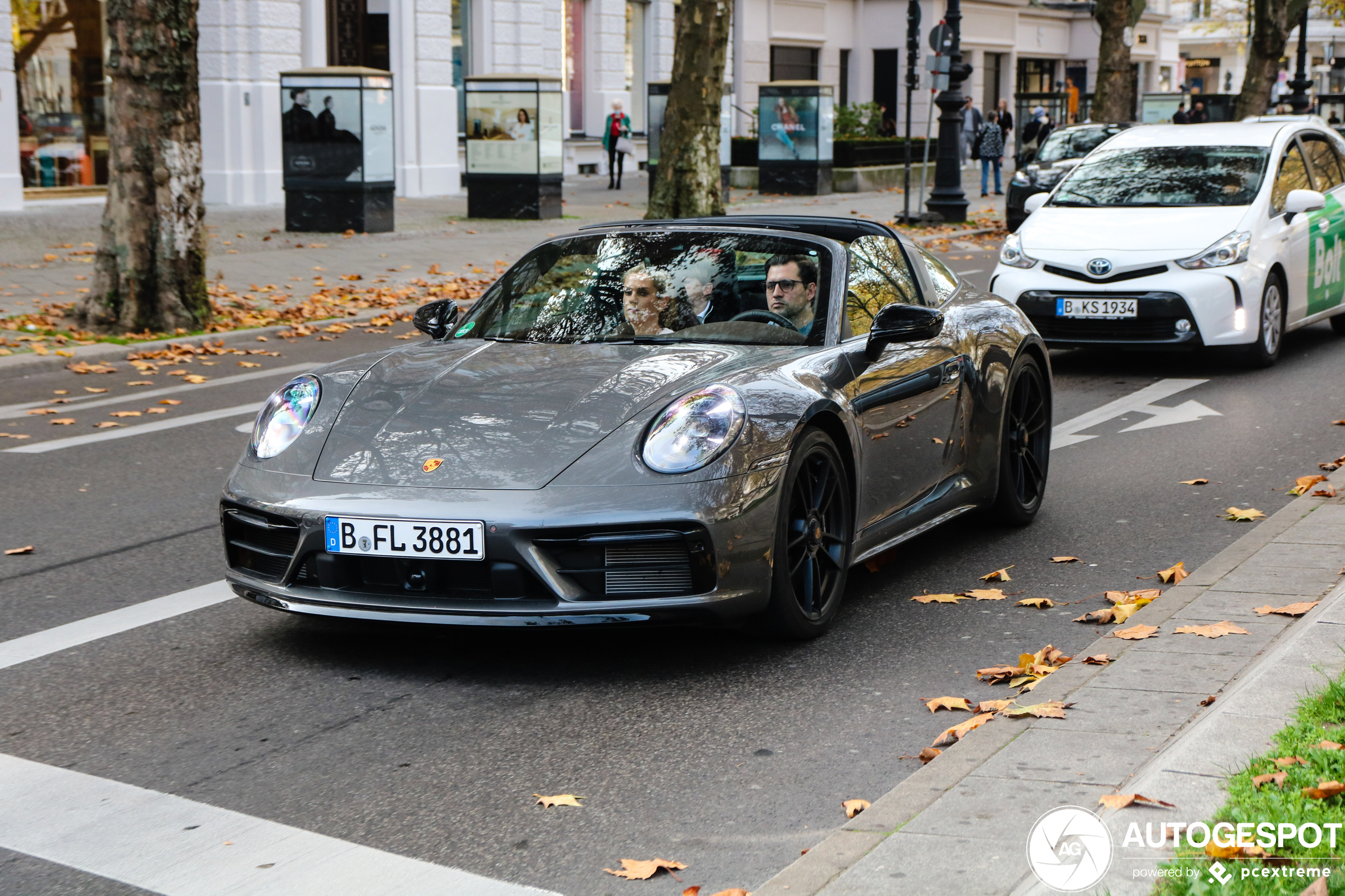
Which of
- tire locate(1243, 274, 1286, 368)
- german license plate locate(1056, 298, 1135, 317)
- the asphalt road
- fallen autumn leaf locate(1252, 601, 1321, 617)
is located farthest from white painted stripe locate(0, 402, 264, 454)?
tire locate(1243, 274, 1286, 368)

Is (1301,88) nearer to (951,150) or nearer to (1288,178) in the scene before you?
(951,150)

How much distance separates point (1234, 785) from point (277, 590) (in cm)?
266

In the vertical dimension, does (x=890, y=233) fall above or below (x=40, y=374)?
above

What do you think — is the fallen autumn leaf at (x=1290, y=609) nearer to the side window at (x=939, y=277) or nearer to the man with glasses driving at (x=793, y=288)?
the man with glasses driving at (x=793, y=288)

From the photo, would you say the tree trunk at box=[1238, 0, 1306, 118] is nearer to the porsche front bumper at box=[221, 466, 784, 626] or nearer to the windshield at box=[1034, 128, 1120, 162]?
the windshield at box=[1034, 128, 1120, 162]

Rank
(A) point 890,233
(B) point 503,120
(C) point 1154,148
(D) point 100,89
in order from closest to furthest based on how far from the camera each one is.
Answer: (A) point 890,233, (C) point 1154,148, (B) point 503,120, (D) point 100,89

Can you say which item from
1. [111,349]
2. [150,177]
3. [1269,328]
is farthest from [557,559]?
[150,177]

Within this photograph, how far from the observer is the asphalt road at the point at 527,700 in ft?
12.2

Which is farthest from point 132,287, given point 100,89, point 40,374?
point 100,89

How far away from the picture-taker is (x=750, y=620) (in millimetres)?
4973

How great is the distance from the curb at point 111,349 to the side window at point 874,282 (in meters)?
7.28

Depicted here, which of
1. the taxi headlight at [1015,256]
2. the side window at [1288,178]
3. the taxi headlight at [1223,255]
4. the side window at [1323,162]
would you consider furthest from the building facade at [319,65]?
the taxi headlight at [1223,255]

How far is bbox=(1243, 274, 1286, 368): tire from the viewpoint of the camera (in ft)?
36.5

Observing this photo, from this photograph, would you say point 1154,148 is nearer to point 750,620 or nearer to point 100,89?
point 750,620
